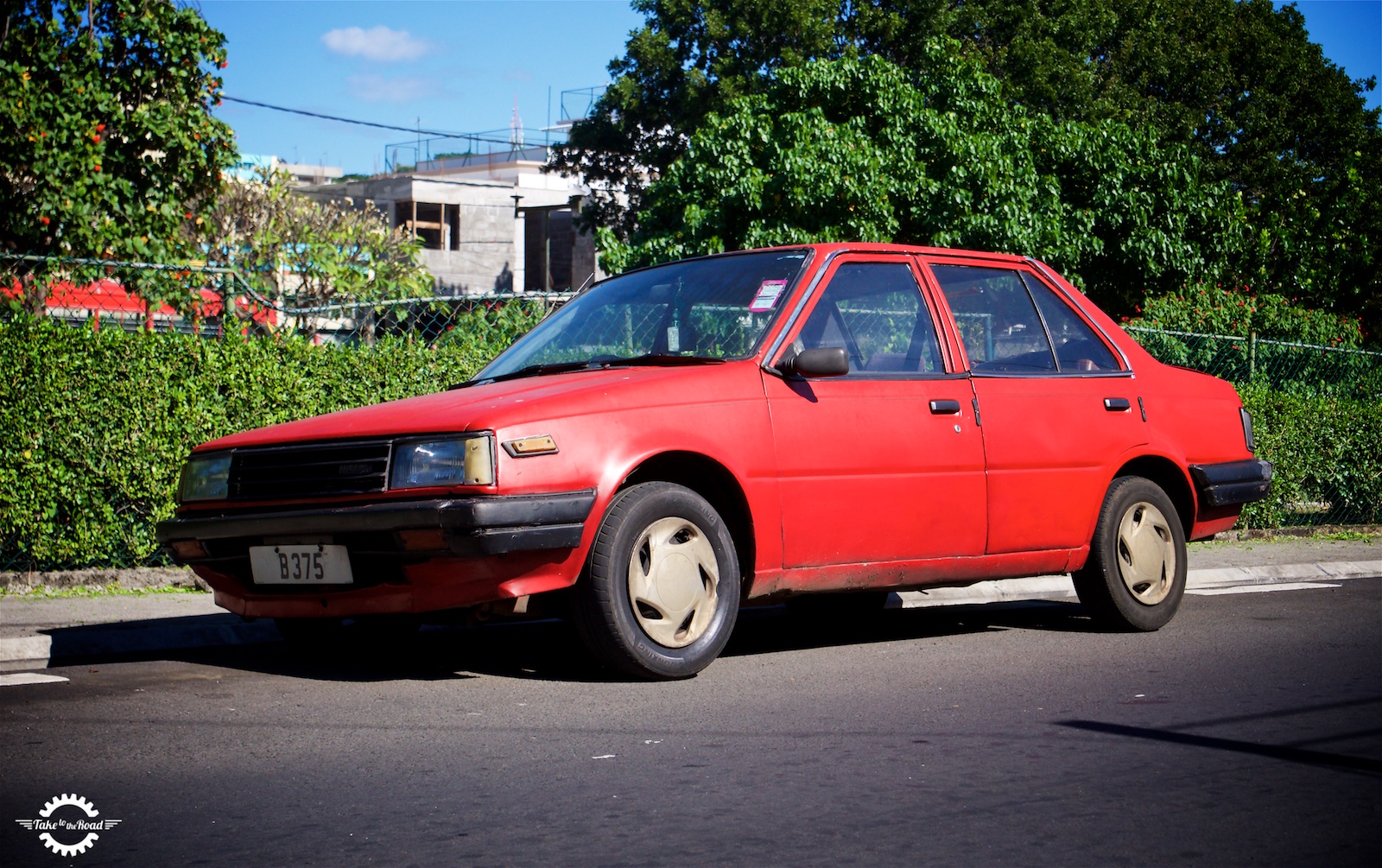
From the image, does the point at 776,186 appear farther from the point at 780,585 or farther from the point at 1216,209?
the point at 780,585

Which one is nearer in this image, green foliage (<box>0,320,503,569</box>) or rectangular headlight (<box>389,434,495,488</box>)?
rectangular headlight (<box>389,434,495,488</box>)

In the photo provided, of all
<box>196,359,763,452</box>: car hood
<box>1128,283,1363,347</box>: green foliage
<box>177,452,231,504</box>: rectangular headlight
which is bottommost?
<box>177,452,231,504</box>: rectangular headlight

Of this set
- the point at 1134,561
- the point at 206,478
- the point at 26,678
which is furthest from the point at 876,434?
the point at 26,678

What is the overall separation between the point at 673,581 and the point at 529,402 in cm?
87

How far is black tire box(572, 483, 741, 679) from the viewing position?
17.2ft

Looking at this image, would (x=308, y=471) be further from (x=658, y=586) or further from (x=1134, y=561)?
(x=1134, y=561)

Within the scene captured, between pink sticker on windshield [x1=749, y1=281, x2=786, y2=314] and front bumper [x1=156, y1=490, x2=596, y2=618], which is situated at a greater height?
pink sticker on windshield [x1=749, y1=281, x2=786, y2=314]

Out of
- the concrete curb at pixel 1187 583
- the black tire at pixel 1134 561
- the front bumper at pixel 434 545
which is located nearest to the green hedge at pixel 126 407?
the front bumper at pixel 434 545

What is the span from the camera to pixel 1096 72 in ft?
121

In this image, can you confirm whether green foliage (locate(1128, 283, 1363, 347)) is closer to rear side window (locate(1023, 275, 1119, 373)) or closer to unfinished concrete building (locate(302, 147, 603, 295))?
rear side window (locate(1023, 275, 1119, 373))

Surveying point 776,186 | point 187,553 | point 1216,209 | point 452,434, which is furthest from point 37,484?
point 1216,209

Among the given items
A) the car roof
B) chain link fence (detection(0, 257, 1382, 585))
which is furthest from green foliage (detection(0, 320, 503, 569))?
the car roof

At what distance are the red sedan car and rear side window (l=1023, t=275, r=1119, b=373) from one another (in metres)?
0.02

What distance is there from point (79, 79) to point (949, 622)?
31.0 ft
